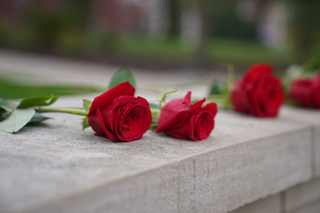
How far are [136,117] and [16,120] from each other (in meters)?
0.44

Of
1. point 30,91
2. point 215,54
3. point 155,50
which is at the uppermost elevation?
point 30,91

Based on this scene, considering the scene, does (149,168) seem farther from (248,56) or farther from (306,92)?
(248,56)

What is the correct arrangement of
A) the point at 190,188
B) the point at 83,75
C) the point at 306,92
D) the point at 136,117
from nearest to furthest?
the point at 190,188
the point at 136,117
the point at 306,92
the point at 83,75

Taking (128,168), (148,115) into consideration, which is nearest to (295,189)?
(148,115)

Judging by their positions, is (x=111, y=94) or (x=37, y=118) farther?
(x=37, y=118)

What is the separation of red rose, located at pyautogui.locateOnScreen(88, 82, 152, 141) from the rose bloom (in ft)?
3.54

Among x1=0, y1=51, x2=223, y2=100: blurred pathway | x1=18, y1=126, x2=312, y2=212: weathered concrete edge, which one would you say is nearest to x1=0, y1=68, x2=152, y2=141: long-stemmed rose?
x1=18, y1=126, x2=312, y2=212: weathered concrete edge

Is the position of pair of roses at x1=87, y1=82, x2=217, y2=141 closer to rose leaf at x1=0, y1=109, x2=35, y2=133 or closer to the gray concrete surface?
rose leaf at x1=0, y1=109, x2=35, y2=133

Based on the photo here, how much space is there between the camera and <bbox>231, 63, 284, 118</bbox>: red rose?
4.77 feet

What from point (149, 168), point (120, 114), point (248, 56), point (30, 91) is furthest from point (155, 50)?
point (149, 168)

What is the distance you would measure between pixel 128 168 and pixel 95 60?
33.0ft

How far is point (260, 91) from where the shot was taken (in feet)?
4.71

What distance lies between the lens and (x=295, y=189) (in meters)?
1.39

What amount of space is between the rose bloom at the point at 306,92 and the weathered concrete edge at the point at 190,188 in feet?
1.50
